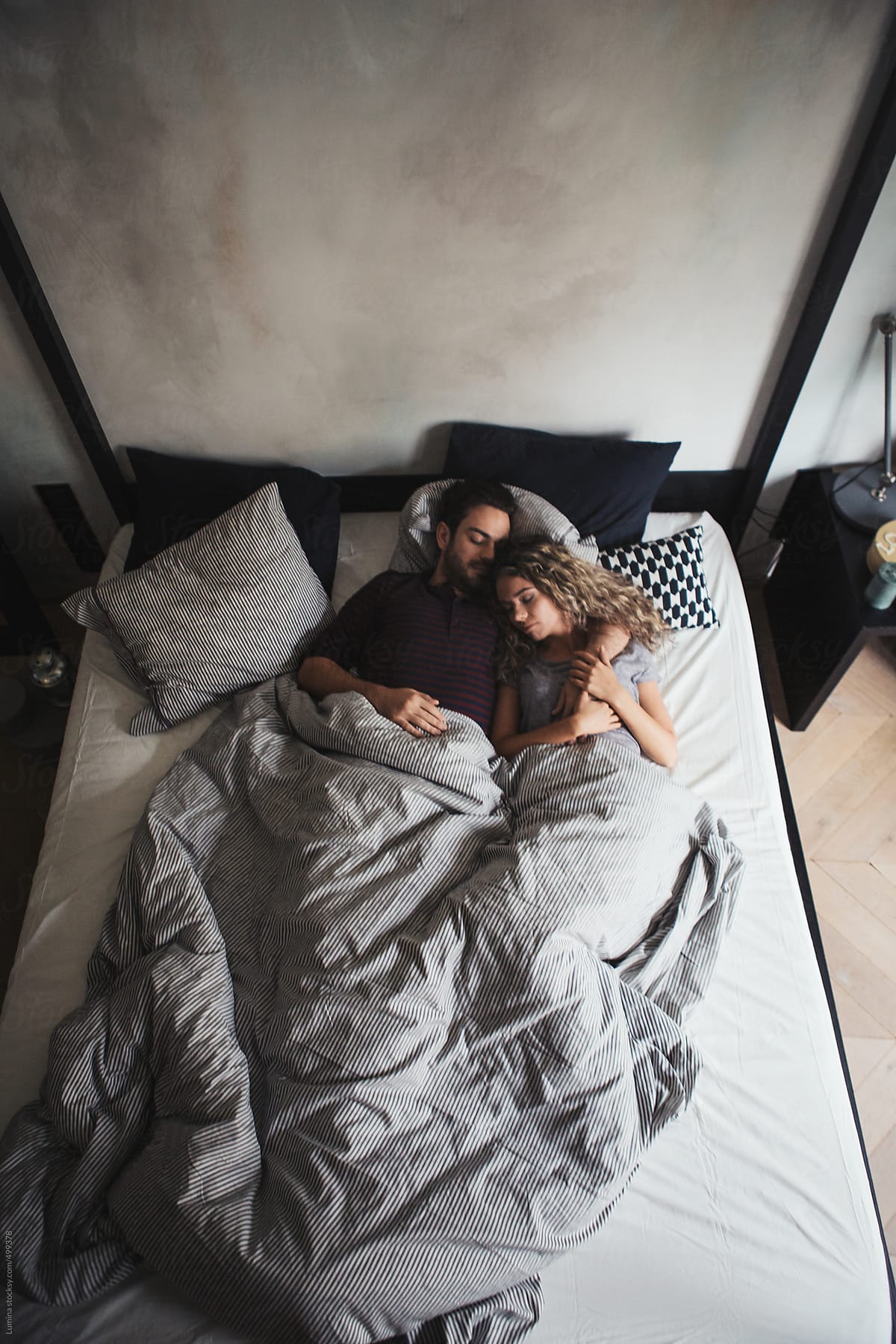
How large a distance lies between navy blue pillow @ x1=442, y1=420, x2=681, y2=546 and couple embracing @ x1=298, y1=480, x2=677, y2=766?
0.17 metres

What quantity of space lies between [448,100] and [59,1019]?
5.84 ft

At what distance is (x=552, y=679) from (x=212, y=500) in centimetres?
95

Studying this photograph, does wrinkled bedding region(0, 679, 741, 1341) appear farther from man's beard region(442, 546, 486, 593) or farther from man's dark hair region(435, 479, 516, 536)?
man's dark hair region(435, 479, 516, 536)

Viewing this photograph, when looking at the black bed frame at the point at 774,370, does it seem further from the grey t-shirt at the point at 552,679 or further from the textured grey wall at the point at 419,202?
the grey t-shirt at the point at 552,679

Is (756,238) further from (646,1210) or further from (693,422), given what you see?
(646,1210)

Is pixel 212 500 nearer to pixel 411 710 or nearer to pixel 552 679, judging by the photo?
pixel 411 710

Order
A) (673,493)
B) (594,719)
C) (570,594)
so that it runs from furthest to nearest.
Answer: (673,493) → (570,594) → (594,719)

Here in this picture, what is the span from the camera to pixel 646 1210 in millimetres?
1075

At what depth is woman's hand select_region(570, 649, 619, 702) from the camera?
152 cm

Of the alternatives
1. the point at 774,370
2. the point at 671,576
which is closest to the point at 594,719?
the point at 671,576

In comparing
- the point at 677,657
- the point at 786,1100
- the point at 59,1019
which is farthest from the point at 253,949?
the point at 677,657

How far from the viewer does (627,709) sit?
4.99ft

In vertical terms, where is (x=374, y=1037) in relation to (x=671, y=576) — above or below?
below

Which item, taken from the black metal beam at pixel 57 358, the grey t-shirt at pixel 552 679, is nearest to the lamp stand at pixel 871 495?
the grey t-shirt at pixel 552 679
